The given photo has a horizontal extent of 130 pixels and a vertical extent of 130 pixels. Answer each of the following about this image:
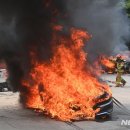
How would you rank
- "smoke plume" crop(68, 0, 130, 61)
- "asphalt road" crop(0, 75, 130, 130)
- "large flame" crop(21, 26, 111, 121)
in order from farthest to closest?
"smoke plume" crop(68, 0, 130, 61) < "large flame" crop(21, 26, 111, 121) < "asphalt road" crop(0, 75, 130, 130)

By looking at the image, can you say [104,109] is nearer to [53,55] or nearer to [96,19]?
[53,55]

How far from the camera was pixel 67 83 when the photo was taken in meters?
9.93

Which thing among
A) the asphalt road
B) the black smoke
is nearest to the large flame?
the black smoke

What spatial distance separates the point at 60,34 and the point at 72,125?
2206 millimetres

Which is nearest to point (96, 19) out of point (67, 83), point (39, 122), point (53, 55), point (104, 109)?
point (53, 55)

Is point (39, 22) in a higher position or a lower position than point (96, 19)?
lower

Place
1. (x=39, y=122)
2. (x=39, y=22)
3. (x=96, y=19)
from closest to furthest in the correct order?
(x=39, y=122)
(x=39, y=22)
(x=96, y=19)

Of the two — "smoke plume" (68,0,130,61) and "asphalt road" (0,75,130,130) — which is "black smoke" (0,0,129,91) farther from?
"asphalt road" (0,75,130,130)

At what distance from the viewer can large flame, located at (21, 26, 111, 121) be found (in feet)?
31.6

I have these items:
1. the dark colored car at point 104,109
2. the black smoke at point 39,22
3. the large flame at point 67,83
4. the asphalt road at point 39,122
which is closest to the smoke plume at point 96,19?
the black smoke at point 39,22

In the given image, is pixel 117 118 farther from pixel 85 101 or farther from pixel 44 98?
pixel 44 98

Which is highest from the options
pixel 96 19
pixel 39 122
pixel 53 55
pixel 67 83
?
pixel 96 19

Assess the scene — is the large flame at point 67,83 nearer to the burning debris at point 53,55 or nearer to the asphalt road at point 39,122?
the burning debris at point 53,55

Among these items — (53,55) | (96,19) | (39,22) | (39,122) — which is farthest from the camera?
(96,19)
